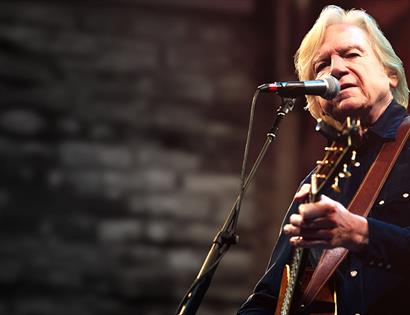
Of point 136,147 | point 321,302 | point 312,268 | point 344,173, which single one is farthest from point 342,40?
point 136,147

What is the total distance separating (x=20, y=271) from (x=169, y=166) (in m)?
1.24

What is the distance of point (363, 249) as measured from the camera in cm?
238

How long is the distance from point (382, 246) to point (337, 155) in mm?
301

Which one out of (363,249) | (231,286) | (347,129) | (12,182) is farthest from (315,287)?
(12,182)

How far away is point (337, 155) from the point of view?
245cm

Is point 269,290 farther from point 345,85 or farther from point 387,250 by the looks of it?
point 345,85

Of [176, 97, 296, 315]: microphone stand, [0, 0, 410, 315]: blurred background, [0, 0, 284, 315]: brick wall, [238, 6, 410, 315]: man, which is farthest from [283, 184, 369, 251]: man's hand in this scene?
[0, 0, 284, 315]: brick wall

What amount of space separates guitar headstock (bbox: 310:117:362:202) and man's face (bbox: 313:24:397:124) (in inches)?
11.9

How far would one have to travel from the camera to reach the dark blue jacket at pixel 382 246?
239 centimetres

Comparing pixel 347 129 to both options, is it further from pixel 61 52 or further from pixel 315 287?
pixel 61 52

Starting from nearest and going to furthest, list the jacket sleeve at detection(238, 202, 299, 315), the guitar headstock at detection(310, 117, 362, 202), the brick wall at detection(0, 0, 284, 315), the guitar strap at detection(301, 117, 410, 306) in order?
1. the guitar headstock at detection(310, 117, 362, 202)
2. the guitar strap at detection(301, 117, 410, 306)
3. the jacket sleeve at detection(238, 202, 299, 315)
4. the brick wall at detection(0, 0, 284, 315)

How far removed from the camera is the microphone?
2.61 metres

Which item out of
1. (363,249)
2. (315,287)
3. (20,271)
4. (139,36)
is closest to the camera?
(363,249)

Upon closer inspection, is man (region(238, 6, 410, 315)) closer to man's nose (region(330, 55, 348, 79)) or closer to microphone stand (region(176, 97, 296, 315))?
man's nose (region(330, 55, 348, 79))
